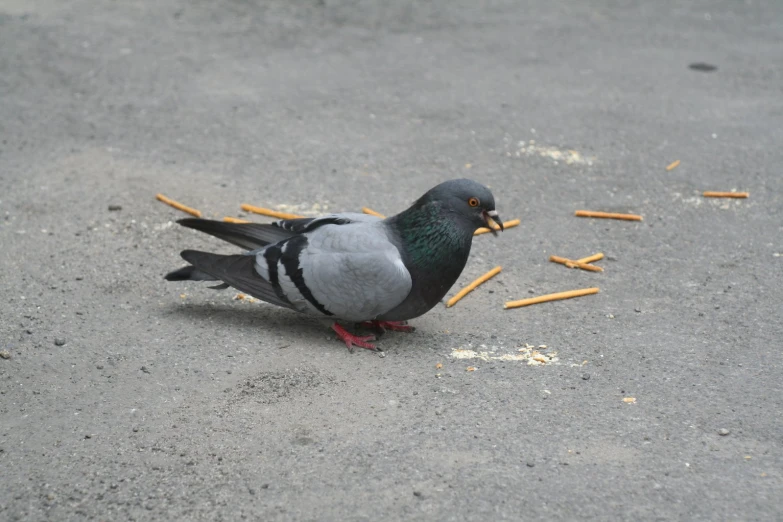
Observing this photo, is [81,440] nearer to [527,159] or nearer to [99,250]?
[99,250]

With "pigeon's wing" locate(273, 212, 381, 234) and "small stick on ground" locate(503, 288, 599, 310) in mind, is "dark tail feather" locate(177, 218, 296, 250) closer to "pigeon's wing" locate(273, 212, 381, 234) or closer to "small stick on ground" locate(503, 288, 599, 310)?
"pigeon's wing" locate(273, 212, 381, 234)

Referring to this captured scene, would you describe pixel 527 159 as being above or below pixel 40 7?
below

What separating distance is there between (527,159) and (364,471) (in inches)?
161

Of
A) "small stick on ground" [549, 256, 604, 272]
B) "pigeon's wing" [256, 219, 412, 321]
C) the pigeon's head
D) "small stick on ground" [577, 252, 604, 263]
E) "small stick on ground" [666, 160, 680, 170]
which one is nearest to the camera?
"pigeon's wing" [256, 219, 412, 321]

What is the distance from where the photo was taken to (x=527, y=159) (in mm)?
7035

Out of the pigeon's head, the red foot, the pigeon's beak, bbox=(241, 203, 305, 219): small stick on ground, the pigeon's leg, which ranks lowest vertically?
the red foot

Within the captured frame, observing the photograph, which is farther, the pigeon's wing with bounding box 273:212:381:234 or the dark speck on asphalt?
the dark speck on asphalt

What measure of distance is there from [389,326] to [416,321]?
18 centimetres

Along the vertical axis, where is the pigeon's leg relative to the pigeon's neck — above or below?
below

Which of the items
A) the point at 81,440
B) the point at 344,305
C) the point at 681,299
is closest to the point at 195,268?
the point at 344,305

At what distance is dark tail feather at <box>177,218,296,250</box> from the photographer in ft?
16.1

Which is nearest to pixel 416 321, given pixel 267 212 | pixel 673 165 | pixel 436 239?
pixel 436 239

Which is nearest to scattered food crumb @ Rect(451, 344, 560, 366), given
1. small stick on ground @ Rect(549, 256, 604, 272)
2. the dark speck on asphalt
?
small stick on ground @ Rect(549, 256, 604, 272)

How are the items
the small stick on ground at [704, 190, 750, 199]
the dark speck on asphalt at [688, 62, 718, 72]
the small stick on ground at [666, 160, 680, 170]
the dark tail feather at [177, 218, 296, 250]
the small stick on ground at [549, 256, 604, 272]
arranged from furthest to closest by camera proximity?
the dark speck on asphalt at [688, 62, 718, 72]
the small stick on ground at [666, 160, 680, 170]
the small stick on ground at [704, 190, 750, 199]
the small stick on ground at [549, 256, 604, 272]
the dark tail feather at [177, 218, 296, 250]
